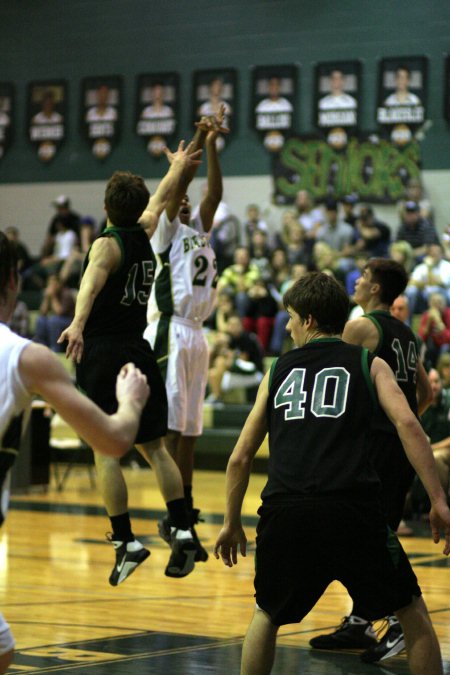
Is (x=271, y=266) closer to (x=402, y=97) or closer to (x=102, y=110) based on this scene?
(x=402, y=97)

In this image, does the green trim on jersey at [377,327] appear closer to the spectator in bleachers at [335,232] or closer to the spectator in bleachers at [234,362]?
the spectator in bleachers at [234,362]

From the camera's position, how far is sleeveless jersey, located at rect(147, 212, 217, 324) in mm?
7543

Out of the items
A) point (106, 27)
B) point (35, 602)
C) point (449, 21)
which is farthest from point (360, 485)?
point (106, 27)

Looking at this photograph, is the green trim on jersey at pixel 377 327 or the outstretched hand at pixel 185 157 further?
the outstretched hand at pixel 185 157

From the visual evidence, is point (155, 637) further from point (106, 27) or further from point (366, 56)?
point (106, 27)

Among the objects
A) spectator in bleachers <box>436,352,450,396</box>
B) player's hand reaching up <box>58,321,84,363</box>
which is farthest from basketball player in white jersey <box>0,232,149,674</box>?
spectator in bleachers <box>436,352,450,396</box>

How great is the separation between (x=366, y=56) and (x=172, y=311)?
13.1 m

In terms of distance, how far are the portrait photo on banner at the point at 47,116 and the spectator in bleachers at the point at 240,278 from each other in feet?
20.5

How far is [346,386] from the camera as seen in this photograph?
4.10m

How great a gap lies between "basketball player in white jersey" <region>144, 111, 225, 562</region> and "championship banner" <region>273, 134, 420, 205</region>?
1193cm

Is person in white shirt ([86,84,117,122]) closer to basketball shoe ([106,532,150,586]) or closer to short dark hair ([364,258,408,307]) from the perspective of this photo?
basketball shoe ([106,532,150,586])

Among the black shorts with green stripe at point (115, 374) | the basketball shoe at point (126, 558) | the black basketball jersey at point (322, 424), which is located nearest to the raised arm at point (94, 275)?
the black shorts with green stripe at point (115, 374)

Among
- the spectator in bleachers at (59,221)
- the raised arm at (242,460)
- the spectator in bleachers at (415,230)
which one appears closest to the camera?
the raised arm at (242,460)

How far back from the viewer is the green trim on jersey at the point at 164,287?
757 cm
